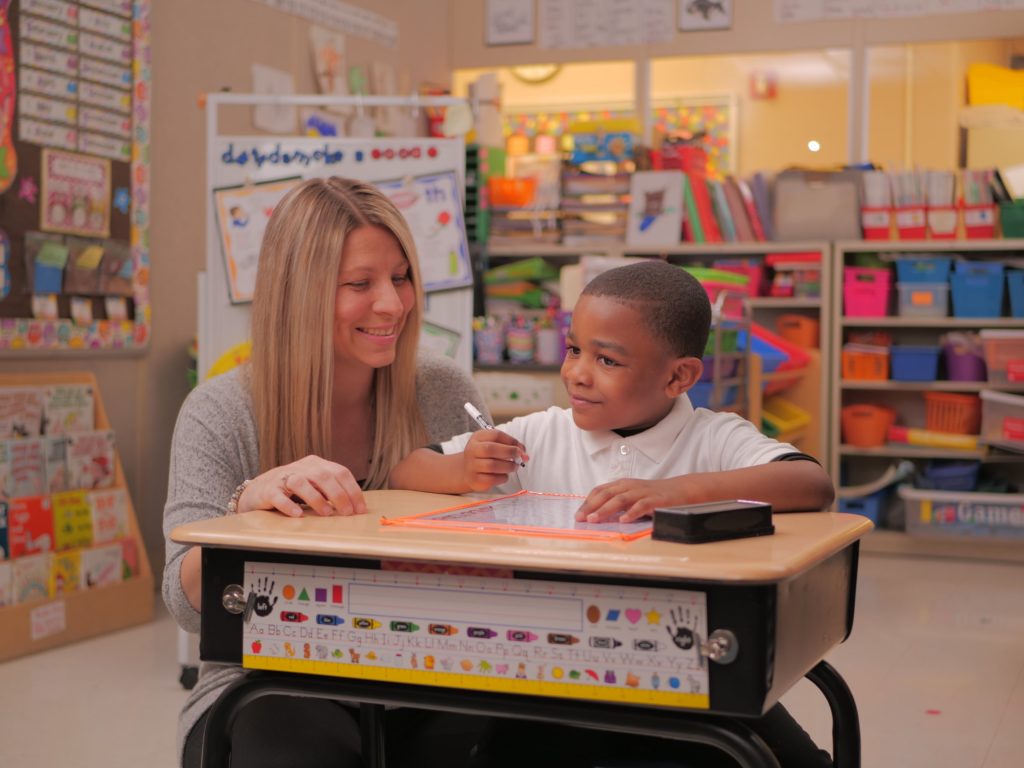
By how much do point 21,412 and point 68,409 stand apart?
0.63ft

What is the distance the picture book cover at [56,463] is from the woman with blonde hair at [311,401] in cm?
218

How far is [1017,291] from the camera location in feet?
17.2

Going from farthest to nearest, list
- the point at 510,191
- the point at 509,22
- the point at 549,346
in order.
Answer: the point at 509,22
the point at 510,191
the point at 549,346

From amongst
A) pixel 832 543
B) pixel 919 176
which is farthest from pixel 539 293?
pixel 832 543

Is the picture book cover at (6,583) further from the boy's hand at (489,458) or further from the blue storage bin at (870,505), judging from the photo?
the blue storage bin at (870,505)

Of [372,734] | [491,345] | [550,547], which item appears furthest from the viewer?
[491,345]

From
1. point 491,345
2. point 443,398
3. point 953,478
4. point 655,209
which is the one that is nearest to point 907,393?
point 953,478

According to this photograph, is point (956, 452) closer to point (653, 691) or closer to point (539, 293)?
point (539, 293)

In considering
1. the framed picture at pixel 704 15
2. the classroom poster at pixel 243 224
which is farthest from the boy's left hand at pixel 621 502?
the framed picture at pixel 704 15

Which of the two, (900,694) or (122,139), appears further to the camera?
(122,139)

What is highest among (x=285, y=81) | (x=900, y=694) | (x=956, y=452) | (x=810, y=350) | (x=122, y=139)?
(x=285, y=81)

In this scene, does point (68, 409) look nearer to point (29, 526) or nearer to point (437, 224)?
point (29, 526)

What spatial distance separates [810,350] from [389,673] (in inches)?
185

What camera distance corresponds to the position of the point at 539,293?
581cm
